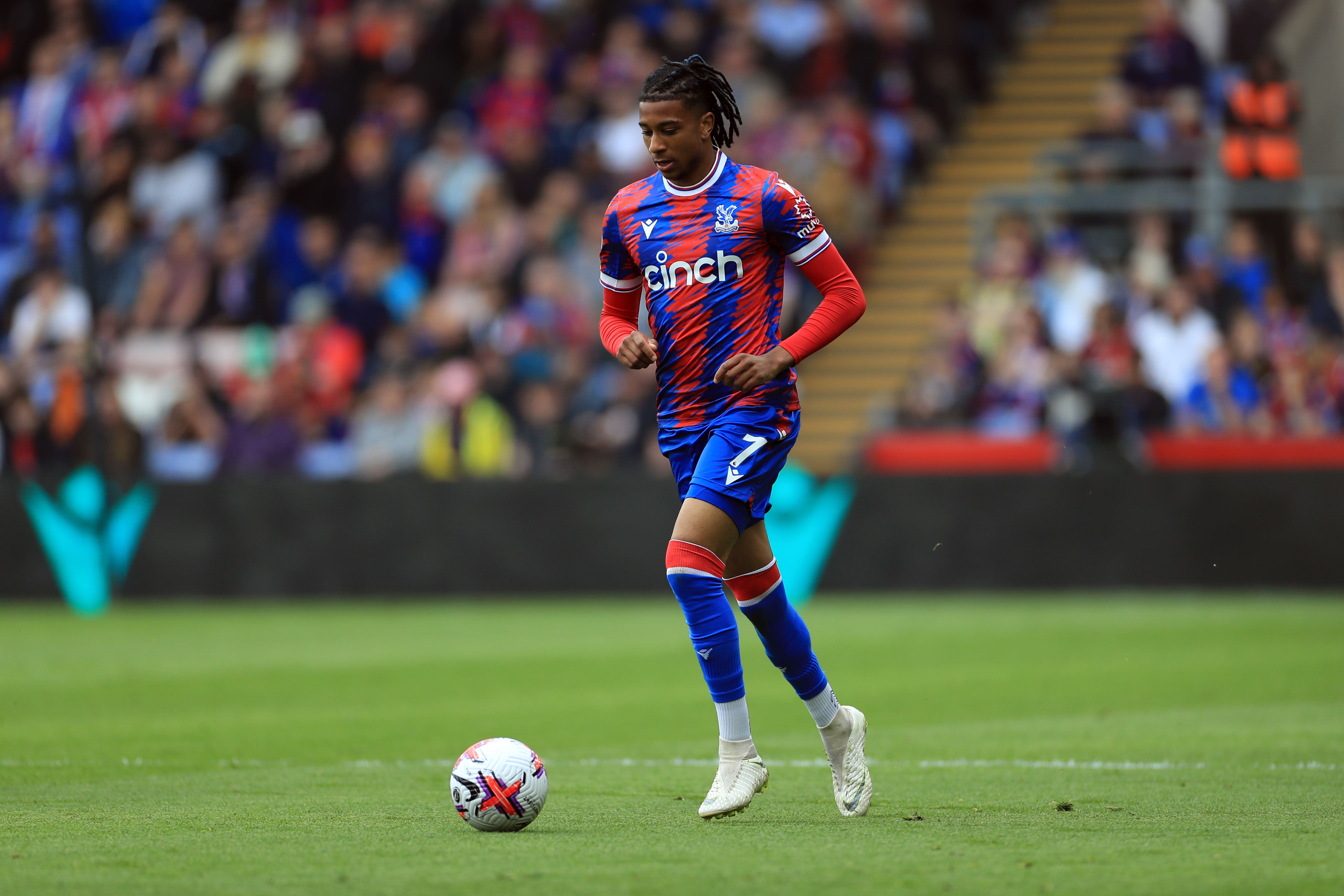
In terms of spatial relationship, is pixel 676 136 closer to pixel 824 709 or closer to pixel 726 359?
pixel 726 359

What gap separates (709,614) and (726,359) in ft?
2.93

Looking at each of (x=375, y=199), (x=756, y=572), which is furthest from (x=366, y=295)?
(x=756, y=572)

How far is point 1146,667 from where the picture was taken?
40.9 ft

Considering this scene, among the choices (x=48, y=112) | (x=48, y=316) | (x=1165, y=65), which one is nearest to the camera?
(x=1165, y=65)

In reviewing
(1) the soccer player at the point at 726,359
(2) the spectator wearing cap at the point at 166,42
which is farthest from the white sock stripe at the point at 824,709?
(2) the spectator wearing cap at the point at 166,42

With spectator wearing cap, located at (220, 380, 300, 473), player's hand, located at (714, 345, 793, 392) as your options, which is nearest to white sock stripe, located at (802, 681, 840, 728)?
player's hand, located at (714, 345, 793, 392)

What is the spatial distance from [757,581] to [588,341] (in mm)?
13256

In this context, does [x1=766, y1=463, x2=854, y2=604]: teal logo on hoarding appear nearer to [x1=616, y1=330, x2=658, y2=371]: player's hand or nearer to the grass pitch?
the grass pitch

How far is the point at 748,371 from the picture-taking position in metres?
6.71

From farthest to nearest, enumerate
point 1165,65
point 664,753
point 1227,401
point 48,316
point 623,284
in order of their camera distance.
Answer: point 48,316, point 1165,65, point 1227,401, point 664,753, point 623,284

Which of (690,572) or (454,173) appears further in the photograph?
(454,173)

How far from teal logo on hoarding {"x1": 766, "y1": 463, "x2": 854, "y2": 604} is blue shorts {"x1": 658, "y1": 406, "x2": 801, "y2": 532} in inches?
443

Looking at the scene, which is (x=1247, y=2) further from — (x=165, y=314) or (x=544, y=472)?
(x=165, y=314)

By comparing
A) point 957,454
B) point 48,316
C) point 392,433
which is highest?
point 48,316
